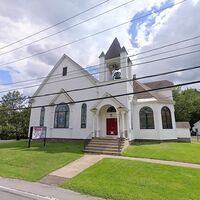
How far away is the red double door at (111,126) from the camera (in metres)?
18.5

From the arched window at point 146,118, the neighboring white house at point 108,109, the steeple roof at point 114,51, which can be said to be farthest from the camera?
the steeple roof at point 114,51

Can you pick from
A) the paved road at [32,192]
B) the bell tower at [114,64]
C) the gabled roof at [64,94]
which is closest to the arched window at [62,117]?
the gabled roof at [64,94]

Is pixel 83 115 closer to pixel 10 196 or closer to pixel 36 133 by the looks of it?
pixel 36 133

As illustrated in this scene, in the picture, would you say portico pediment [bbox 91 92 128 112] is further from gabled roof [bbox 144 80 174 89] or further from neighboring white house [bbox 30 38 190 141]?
gabled roof [bbox 144 80 174 89]

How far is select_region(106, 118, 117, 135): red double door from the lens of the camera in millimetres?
18453

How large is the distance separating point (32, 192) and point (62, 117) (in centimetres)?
1404

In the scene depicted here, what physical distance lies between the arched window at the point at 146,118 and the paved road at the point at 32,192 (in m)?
13.2

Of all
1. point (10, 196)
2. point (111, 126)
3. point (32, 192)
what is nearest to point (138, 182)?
point (32, 192)

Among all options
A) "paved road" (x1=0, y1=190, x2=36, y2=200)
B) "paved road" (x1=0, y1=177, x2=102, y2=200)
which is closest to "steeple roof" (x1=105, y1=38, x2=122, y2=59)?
"paved road" (x1=0, y1=177, x2=102, y2=200)

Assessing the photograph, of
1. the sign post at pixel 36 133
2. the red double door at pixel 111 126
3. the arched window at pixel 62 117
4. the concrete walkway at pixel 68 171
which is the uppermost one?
the arched window at pixel 62 117

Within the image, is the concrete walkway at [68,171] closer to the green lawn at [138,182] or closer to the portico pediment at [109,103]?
the green lawn at [138,182]

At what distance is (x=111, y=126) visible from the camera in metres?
18.6

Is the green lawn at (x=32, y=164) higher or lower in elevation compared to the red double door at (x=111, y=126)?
lower

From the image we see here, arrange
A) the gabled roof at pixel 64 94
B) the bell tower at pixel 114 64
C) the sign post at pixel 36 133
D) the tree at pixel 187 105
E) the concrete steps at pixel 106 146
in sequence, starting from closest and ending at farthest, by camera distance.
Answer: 1. the concrete steps at pixel 106 146
2. the sign post at pixel 36 133
3. the bell tower at pixel 114 64
4. the gabled roof at pixel 64 94
5. the tree at pixel 187 105
